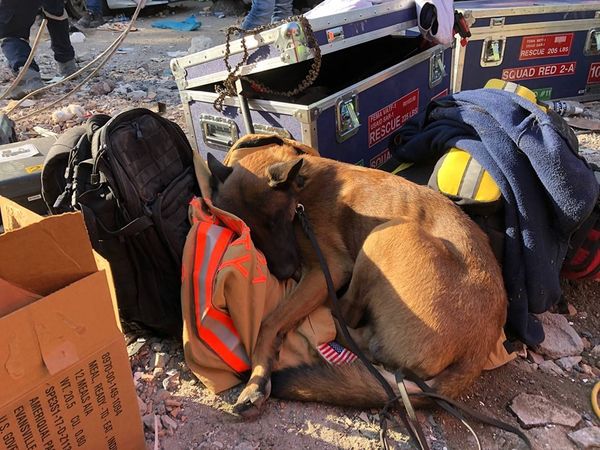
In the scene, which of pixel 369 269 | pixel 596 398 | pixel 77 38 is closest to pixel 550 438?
pixel 596 398

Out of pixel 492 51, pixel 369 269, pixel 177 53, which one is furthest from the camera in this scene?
pixel 177 53

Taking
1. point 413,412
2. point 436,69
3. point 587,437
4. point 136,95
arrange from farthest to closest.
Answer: point 136,95 → point 436,69 → point 587,437 → point 413,412

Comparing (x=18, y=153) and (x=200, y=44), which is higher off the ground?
(x=18, y=153)

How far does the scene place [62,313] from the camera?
4.95 feet

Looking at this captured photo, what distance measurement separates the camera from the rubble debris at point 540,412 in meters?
2.26

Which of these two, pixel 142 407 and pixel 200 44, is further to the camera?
pixel 200 44

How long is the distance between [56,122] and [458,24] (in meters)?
4.01

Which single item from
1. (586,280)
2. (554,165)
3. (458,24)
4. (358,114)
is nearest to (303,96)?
(358,114)

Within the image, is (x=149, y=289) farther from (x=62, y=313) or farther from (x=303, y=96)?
(x=303, y=96)

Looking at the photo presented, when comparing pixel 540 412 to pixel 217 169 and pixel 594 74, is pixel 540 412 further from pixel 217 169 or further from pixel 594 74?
pixel 594 74

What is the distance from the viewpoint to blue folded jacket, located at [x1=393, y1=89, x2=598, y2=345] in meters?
2.52

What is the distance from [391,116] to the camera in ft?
12.8

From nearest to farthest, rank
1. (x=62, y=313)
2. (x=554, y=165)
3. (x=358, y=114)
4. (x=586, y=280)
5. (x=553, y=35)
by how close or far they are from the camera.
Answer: (x=62, y=313) → (x=554, y=165) → (x=586, y=280) → (x=358, y=114) → (x=553, y=35)

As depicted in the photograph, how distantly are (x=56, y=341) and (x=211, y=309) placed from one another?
2.87 feet
